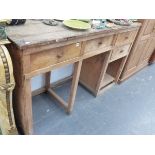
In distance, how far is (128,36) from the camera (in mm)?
1603

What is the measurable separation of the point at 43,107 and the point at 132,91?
3.42 feet

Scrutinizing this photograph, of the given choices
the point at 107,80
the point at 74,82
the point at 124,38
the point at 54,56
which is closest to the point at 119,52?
the point at 124,38

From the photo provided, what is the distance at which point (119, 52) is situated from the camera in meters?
1.66

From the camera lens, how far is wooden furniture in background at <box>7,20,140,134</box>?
0.89 metres

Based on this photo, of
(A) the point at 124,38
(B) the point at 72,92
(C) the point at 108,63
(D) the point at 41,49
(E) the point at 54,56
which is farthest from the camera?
(C) the point at 108,63

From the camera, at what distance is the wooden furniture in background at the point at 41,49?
0.89m

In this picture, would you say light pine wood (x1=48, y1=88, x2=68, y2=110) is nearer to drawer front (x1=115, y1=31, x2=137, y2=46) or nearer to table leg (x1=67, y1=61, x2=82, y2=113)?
table leg (x1=67, y1=61, x2=82, y2=113)

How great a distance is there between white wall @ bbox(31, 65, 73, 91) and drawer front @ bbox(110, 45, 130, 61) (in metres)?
0.55

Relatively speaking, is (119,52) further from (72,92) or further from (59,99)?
(59,99)

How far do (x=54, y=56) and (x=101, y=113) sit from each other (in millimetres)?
841

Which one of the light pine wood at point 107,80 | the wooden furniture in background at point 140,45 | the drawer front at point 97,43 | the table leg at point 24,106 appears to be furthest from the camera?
the light pine wood at point 107,80

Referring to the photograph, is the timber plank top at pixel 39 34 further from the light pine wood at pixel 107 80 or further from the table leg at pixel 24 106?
the light pine wood at pixel 107 80

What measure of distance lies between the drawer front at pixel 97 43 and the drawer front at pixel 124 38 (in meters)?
0.11

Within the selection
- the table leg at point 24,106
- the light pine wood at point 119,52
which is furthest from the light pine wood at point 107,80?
the table leg at point 24,106
